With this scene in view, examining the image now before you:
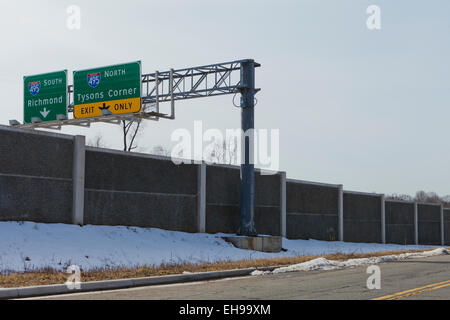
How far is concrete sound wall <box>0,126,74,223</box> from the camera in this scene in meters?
19.8

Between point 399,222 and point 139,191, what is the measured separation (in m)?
28.8

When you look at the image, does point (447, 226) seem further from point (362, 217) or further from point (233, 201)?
point (233, 201)

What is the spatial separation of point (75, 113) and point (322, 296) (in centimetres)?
2003

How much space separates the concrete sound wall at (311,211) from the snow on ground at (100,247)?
7.04 meters

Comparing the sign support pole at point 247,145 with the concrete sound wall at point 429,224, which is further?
the concrete sound wall at point 429,224

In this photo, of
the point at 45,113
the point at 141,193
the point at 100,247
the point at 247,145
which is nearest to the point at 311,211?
the point at 247,145

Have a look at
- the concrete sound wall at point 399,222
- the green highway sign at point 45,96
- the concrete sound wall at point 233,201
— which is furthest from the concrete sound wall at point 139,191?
the concrete sound wall at point 399,222

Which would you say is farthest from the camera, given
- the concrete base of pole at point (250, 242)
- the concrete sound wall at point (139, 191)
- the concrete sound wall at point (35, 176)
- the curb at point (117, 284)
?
the concrete base of pole at point (250, 242)

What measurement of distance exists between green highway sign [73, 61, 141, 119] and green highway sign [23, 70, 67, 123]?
62 cm

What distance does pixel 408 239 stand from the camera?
→ 4828 centimetres

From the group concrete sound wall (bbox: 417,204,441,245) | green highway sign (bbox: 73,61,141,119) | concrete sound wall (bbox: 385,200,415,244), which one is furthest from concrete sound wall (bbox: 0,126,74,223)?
concrete sound wall (bbox: 417,204,441,245)

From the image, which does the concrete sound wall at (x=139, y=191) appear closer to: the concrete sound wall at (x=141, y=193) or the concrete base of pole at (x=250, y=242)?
the concrete sound wall at (x=141, y=193)

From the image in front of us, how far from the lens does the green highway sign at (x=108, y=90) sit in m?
26.5

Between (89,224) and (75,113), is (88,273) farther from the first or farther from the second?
(75,113)
